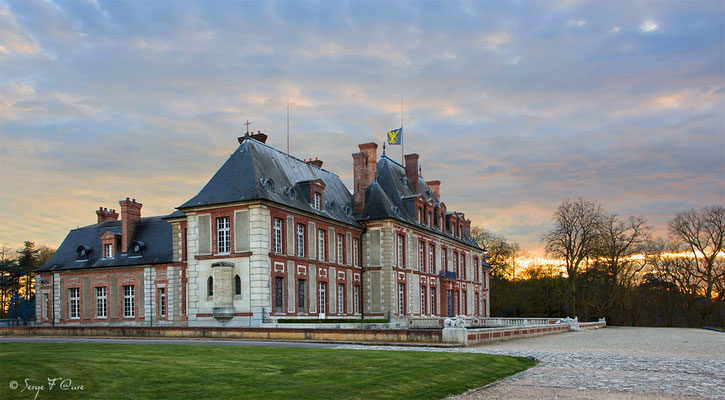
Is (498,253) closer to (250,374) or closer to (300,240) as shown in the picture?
(300,240)

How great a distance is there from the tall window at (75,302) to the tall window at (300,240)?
18.5 metres

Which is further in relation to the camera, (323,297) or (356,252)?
(356,252)

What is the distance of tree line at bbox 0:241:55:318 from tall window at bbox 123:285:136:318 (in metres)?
13.1

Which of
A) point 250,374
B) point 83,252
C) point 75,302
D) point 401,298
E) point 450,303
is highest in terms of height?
point 83,252

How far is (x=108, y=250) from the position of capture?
155 ft

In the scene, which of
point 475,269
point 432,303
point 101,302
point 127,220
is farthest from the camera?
point 475,269

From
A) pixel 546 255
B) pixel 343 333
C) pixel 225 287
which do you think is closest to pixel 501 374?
pixel 343 333

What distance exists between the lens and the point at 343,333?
25.1 meters

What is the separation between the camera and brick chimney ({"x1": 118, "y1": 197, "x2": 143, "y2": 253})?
47.0m

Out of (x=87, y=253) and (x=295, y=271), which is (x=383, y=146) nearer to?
(x=295, y=271)

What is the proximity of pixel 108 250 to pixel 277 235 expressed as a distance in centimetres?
1734

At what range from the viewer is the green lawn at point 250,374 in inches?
400

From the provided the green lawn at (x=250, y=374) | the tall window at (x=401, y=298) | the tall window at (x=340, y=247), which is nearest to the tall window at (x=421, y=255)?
the tall window at (x=401, y=298)

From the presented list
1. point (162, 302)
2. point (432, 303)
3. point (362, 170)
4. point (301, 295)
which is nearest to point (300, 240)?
point (301, 295)
